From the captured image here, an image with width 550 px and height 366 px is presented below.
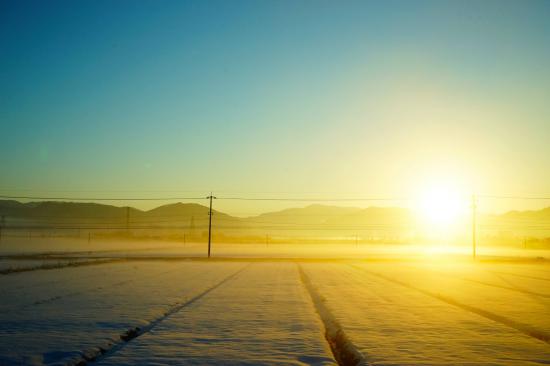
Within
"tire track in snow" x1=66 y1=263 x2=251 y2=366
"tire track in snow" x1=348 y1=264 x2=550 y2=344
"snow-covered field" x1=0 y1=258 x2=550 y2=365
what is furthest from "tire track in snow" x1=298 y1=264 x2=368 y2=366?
"tire track in snow" x1=348 y1=264 x2=550 y2=344

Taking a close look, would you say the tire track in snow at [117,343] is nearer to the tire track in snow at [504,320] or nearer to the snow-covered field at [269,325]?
the snow-covered field at [269,325]

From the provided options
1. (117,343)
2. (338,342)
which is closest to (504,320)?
(338,342)

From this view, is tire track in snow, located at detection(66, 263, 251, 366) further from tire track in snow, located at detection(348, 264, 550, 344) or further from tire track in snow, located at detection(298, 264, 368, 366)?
tire track in snow, located at detection(348, 264, 550, 344)

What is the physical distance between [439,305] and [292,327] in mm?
7268

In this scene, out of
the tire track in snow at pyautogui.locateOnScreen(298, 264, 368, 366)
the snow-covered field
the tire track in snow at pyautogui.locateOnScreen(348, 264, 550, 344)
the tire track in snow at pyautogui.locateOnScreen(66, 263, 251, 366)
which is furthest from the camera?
the tire track in snow at pyautogui.locateOnScreen(348, 264, 550, 344)

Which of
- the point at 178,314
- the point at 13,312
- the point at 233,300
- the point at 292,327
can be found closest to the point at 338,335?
the point at 292,327

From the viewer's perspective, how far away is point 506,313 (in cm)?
1356

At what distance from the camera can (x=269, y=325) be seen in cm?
1111

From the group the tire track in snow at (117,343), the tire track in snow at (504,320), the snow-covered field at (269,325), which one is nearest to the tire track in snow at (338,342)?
the snow-covered field at (269,325)

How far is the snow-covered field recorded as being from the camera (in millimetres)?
8164

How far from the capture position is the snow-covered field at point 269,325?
8164mm

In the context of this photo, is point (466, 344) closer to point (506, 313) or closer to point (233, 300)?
point (506, 313)

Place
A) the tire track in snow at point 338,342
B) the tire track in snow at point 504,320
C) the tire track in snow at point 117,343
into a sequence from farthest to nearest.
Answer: the tire track in snow at point 504,320 < the tire track in snow at point 338,342 < the tire track in snow at point 117,343

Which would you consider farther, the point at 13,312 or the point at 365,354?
the point at 13,312
